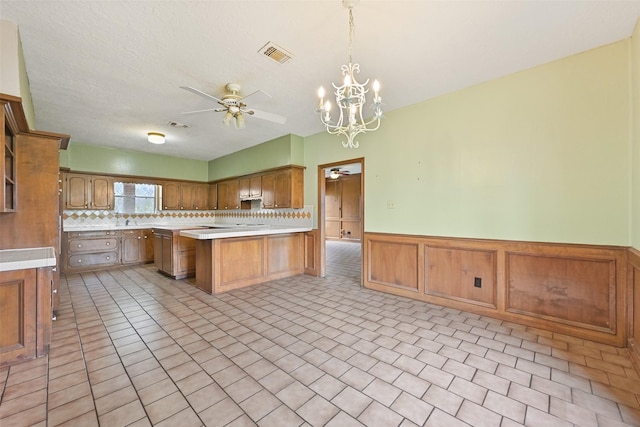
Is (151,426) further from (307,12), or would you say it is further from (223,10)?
(307,12)

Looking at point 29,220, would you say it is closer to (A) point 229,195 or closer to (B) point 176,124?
(B) point 176,124

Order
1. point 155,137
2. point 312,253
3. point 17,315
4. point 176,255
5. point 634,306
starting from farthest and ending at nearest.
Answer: point 312,253 → point 155,137 → point 176,255 → point 634,306 → point 17,315

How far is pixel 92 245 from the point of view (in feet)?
17.8

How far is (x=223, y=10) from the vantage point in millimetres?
1977

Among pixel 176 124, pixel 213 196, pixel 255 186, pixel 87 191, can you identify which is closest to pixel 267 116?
pixel 176 124

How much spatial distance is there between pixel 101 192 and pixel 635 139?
27.8ft

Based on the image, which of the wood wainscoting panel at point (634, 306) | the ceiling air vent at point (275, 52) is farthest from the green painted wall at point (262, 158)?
the wood wainscoting panel at point (634, 306)

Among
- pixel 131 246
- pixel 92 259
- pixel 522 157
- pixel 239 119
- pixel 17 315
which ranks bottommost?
pixel 92 259

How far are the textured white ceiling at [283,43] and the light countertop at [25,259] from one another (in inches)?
74.5

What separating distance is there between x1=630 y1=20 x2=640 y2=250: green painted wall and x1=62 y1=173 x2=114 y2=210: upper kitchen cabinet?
8.36 metres

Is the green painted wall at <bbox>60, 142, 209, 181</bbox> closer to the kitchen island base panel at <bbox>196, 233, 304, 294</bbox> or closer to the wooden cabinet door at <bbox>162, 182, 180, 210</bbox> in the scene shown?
the wooden cabinet door at <bbox>162, 182, 180, 210</bbox>

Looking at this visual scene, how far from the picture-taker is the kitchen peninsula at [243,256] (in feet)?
12.9

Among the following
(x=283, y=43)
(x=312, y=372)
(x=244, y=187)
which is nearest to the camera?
(x=312, y=372)

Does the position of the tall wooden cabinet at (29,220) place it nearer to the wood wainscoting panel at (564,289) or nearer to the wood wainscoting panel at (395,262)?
the wood wainscoting panel at (395,262)
